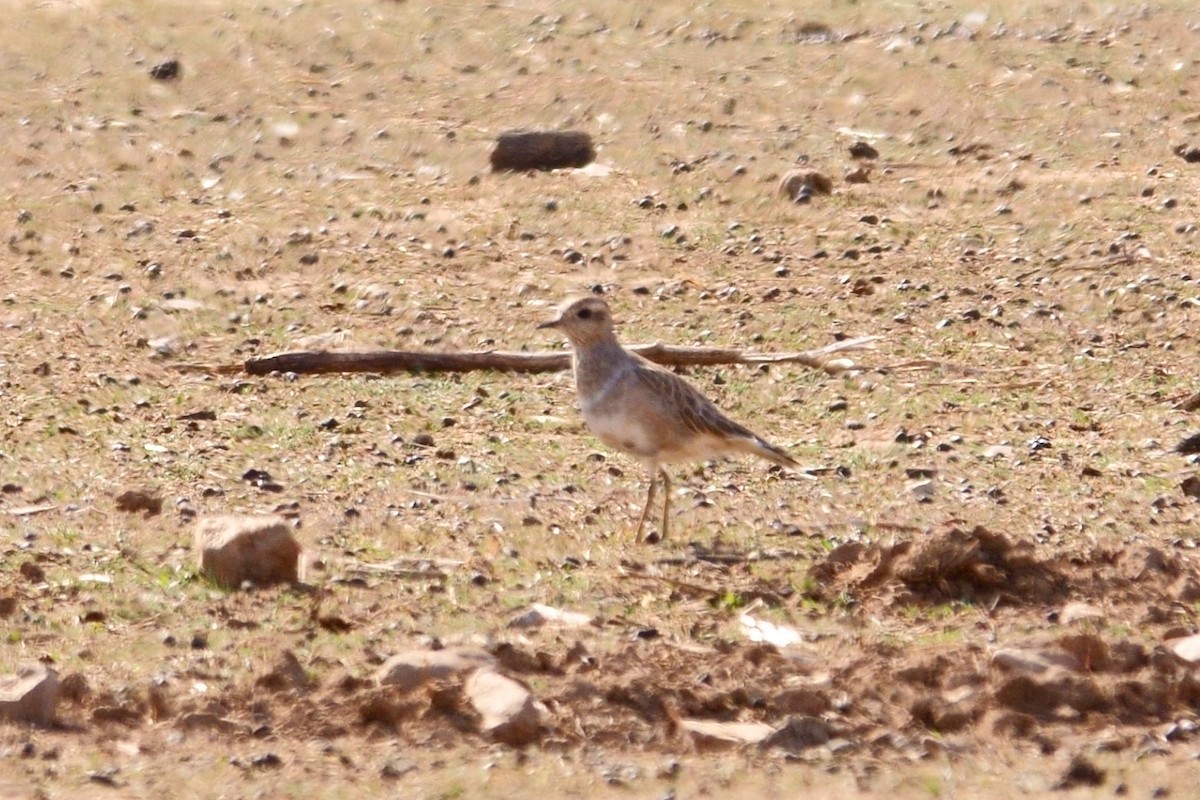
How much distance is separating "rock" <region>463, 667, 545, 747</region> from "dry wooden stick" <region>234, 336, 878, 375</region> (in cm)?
423

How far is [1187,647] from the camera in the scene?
622 centimetres

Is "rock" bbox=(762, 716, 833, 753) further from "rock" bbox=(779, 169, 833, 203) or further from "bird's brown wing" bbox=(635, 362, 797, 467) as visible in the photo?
"rock" bbox=(779, 169, 833, 203)

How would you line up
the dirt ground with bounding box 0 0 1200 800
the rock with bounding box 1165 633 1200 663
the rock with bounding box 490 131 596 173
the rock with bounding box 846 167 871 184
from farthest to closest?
1. the rock with bounding box 490 131 596 173
2. the rock with bounding box 846 167 871 184
3. the rock with bounding box 1165 633 1200 663
4. the dirt ground with bounding box 0 0 1200 800

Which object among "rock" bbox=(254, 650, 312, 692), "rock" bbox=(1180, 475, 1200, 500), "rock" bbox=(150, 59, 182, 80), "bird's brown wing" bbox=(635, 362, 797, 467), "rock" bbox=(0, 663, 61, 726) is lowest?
"rock" bbox=(1180, 475, 1200, 500)

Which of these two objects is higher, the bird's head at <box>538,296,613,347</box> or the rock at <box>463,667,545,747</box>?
the bird's head at <box>538,296,613,347</box>

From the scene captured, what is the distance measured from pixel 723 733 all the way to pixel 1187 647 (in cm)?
152

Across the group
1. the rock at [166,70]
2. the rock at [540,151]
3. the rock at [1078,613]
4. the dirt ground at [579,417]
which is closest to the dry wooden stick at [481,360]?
the dirt ground at [579,417]

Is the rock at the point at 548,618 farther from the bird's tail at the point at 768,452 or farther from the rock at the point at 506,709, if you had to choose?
the bird's tail at the point at 768,452

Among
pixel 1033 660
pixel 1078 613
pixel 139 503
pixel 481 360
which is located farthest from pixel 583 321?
pixel 1033 660

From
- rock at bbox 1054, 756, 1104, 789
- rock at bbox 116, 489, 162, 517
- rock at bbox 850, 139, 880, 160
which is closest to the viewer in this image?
rock at bbox 1054, 756, 1104, 789

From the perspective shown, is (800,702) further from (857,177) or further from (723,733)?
(857,177)

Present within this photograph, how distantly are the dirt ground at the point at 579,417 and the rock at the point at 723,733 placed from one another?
17 mm

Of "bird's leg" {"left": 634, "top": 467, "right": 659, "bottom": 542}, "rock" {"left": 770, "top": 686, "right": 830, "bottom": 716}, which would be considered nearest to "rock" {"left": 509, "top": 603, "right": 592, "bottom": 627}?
"rock" {"left": 770, "top": 686, "right": 830, "bottom": 716}

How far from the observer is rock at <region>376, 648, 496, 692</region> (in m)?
5.80
